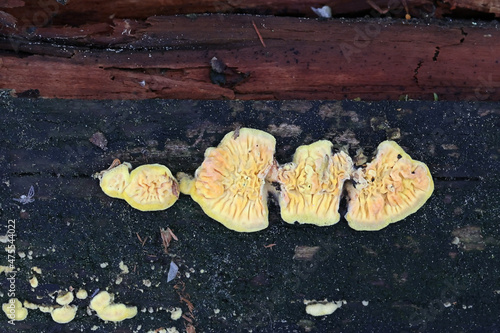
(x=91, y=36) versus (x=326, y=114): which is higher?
(x=91, y=36)

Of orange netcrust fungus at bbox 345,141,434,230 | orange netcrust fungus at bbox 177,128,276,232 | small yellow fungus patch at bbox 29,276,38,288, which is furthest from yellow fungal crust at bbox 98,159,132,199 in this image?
orange netcrust fungus at bbox 345,141,434,230

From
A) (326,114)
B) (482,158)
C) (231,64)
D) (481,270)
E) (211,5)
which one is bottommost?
(481,270)

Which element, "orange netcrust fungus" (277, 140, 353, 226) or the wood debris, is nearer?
"orange netcrust fungus" (277, 140, 353, 226)

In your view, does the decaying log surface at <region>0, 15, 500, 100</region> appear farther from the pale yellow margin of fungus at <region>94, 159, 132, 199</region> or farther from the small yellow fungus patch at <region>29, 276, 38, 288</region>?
the small yellow fungus patch at <region>29, 276, 38, 288</region>

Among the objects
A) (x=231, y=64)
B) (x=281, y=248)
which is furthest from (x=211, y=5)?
(x=281, y=248)

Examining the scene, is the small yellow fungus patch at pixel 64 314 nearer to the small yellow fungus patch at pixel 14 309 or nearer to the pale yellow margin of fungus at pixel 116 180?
the small yellow fungus patch at pixel 14 309

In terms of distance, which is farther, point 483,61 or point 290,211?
point 483,61

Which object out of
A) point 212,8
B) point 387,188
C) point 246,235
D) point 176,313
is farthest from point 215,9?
point 176,313

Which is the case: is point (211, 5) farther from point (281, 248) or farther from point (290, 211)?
point (281, 248)
